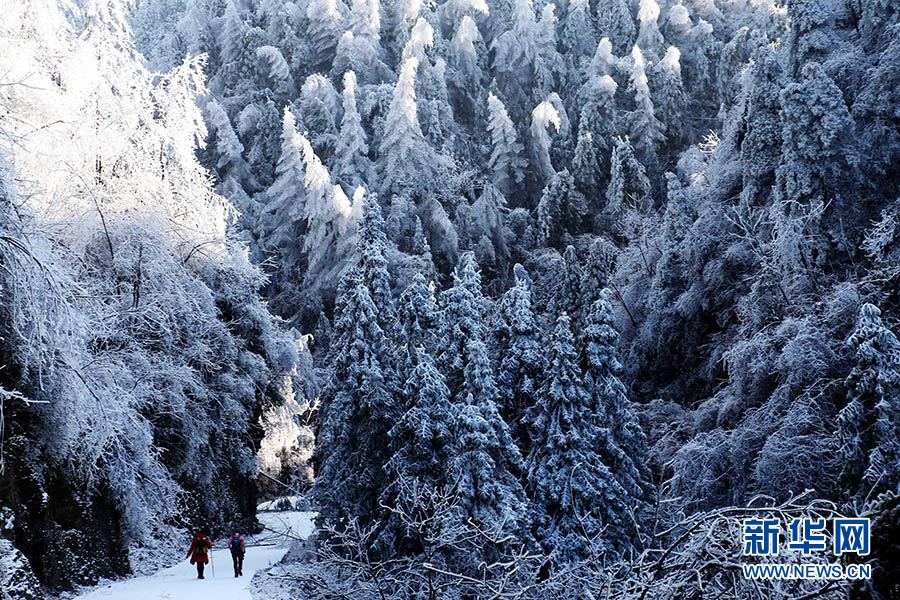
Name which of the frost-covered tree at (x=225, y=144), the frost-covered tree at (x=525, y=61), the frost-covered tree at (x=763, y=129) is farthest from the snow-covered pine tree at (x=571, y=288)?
the frost-covered tree at (x=525, y=61)

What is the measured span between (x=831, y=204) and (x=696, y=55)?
31762 mm

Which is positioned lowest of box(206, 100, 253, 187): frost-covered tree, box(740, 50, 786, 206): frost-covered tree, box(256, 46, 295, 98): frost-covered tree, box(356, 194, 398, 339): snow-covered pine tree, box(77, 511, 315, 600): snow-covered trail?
box(77, 511, 315, 600): snow-covered trail

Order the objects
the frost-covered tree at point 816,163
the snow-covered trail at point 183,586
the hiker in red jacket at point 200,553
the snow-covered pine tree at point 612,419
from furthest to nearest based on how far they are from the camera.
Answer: the snow-covered pine tree at point 612,419
the frost-covered tree at point 816,163
the hiker in red jacket at point 200,553
the snow-covered trail at point 183,586

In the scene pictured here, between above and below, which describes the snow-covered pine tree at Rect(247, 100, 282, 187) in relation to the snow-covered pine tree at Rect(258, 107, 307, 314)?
above

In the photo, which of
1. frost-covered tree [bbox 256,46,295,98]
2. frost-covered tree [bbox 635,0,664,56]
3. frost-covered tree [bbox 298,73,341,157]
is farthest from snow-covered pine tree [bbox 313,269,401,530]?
frost-covered tree [bbox 635,0,664,56]

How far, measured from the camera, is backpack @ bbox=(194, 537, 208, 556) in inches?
622

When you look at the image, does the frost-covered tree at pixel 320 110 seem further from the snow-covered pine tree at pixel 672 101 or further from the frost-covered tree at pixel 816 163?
the frost-covered tree at pixel 816 163

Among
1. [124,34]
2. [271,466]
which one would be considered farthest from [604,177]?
[124,34]

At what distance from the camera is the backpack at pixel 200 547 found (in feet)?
51.9

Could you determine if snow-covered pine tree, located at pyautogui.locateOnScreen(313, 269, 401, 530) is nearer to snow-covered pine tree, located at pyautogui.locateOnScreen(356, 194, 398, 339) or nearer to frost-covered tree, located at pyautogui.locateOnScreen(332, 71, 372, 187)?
snow-covered pine tree, located at pyautogui.locateOnScreen(356, 194, 398, 339)

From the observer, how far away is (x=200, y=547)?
15922 millimetres

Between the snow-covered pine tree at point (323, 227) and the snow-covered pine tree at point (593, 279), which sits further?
the snow-covered pine tree at point (323, 227)

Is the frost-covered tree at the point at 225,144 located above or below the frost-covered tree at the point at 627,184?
above

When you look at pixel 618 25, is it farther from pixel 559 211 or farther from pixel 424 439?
pixel 424 439
